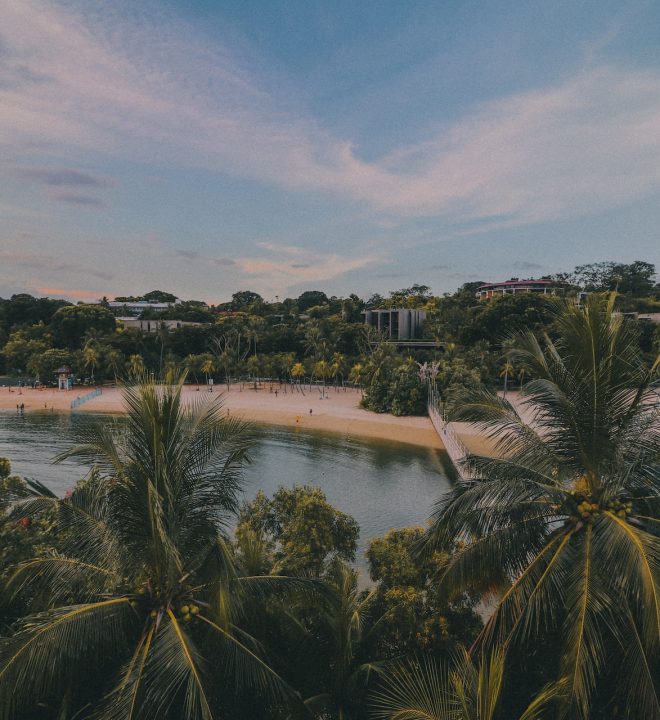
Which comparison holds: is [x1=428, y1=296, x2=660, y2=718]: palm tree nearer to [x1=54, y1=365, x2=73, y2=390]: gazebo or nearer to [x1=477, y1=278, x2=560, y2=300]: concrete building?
[x1=54, y1=365, x2=73, y2=390]: gazebo

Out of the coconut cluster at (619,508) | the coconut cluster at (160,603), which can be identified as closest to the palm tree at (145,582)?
the coconut cluster at (160,603)

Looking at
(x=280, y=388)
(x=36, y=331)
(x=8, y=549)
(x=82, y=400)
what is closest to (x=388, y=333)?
(x=280, y=388)

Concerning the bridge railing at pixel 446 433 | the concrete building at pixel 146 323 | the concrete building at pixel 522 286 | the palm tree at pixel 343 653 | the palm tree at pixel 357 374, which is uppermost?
the concrete building at pixel 522 286

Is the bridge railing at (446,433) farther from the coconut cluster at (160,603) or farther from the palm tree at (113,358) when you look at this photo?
the palm tree at (113,358)

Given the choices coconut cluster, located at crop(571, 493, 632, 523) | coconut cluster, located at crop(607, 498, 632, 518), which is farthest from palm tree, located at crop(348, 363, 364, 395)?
coconut cluster, located at crop(607, 498, 632, 518)

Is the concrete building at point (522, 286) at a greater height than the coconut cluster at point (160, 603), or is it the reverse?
the concrete building at point (522, 286)

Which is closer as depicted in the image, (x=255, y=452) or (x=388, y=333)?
(x=255, y=452)

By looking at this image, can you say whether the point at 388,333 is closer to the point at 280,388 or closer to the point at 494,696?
the point at 280,388
